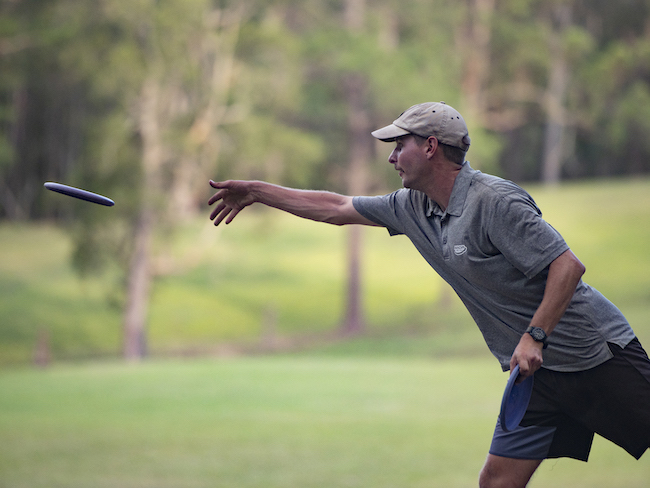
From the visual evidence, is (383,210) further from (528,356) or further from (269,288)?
(269,288)

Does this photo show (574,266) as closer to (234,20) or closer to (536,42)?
(234,20)

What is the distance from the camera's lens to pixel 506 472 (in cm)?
259

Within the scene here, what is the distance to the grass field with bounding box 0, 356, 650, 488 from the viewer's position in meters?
5.54

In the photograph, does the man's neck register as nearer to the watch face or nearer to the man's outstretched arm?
the man's outstretched arm

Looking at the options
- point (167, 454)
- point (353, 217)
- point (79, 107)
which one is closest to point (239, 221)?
point (79, 107)

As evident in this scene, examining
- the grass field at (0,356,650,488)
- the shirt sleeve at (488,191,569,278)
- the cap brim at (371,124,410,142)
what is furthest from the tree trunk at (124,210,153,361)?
the shirt sleeve at (488,191,569,278)

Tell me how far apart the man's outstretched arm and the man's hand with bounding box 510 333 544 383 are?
797mm

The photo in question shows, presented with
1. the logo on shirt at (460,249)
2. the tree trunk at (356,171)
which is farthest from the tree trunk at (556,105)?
the logo on shirt at (460,249)

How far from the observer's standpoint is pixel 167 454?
6211 millimetres

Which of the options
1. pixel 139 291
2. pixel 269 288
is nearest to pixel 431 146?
pixel 139 291

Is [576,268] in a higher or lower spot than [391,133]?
lower

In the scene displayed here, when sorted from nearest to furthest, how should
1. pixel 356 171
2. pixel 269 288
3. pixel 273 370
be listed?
pixel 273 370
pixel 356 171
pixel 269 288

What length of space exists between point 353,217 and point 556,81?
19.8 m

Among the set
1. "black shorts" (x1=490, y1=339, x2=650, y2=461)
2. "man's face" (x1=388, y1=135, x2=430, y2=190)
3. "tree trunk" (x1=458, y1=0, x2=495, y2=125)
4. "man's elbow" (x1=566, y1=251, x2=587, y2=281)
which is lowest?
"black shorts" (x1=490, y1=339, x2=650, y2=461)
